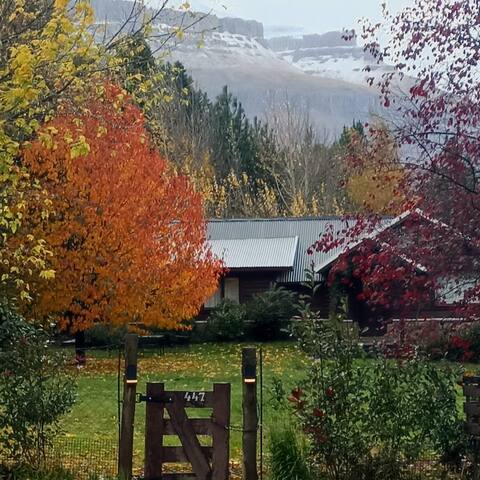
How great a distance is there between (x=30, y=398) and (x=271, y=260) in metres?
27.4

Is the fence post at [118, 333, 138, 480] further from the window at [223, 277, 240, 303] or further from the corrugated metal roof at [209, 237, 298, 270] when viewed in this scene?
the window at [223, 277, 240, 303]

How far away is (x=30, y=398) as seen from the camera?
9180 millimetres

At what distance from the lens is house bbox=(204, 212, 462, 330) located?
3494 cm

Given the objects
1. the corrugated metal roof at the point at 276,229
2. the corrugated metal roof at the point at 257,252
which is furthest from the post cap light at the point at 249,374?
the corrugated metal roof at the point at 276,229

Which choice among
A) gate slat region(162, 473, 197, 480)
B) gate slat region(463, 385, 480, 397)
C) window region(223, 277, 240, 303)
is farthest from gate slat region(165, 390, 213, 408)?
window region(223, 277, 240, 303)

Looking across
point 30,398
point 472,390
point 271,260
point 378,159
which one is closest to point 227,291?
point 271,260

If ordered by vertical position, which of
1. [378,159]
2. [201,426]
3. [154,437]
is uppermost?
[378,159]

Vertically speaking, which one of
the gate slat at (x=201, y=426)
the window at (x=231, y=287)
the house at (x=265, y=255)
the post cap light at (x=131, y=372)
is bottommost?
the window at (x=231, y=287)

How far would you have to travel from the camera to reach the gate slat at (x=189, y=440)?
8.48 m

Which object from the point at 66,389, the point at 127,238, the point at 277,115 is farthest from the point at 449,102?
the point at 277,115

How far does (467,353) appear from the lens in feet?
30.9

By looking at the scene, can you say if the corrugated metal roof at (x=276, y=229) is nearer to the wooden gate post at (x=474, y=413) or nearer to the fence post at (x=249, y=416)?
the wooden gate post at (x=474, y=413)

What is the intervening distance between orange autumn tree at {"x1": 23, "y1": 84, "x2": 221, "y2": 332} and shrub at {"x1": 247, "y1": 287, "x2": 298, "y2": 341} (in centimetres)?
931

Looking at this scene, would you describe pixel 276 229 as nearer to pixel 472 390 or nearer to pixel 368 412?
→ pixel 472 390
